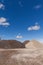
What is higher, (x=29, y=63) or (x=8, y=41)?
(x=8, y=41)

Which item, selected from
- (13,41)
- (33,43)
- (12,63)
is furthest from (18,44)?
(12,63)

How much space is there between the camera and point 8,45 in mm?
47031

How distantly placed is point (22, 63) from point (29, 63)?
2.75 ft

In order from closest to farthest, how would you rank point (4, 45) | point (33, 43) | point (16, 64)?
point (16, 64) → point (4, 45) → point (33, 43)

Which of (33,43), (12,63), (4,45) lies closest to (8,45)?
(4,45)

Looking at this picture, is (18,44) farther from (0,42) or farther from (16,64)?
(16,64)

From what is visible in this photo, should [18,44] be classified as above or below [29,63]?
above

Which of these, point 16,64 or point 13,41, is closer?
point 16,64

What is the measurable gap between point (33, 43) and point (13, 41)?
23.2 ft

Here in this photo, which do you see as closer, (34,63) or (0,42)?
(34,63)

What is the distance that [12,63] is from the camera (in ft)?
56.6

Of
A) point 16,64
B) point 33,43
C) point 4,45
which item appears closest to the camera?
point 16,64

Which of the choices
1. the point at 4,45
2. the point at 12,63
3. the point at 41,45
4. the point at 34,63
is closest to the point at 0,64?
the point at 12,63

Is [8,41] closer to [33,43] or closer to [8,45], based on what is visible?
[8,45]
